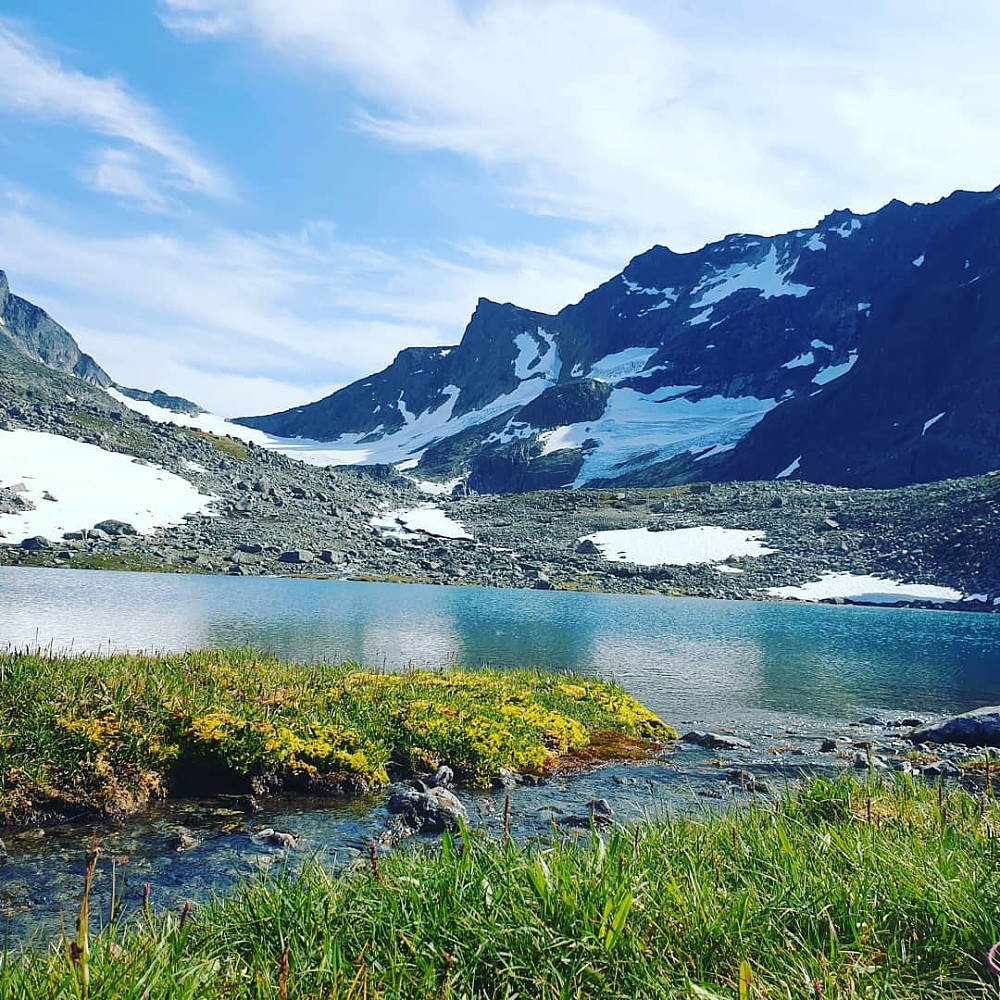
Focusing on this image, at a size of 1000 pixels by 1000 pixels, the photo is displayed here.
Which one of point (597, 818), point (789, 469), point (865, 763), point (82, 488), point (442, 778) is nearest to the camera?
point (597, 818)

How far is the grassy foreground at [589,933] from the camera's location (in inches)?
153

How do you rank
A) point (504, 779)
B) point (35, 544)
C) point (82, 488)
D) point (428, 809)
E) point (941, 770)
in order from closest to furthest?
point (428, 809), point (504, 779), point (941, 770), point (35, 544), point (82, 488)

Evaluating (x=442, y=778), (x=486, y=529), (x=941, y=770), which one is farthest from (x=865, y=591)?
(x=442, y=778)

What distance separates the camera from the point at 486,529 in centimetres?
11900

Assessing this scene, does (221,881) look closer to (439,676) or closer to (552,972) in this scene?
(552,972)

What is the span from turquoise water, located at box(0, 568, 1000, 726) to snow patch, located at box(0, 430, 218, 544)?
20622mm

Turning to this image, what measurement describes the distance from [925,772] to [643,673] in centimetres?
1620

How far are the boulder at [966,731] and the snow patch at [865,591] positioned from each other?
63.1 meters

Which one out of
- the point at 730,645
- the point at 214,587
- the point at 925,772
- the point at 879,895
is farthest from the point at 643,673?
the point at 214,587

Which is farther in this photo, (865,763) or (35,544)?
(35,544)

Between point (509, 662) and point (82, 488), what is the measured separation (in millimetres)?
80583

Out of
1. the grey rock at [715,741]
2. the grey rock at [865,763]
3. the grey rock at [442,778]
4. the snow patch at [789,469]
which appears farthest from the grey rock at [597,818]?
the snow patch at [789,469]

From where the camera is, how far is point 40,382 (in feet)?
451

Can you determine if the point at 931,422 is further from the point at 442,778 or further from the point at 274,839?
the point at 274,839
